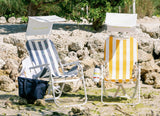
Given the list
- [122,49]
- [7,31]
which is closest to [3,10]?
[7,31]

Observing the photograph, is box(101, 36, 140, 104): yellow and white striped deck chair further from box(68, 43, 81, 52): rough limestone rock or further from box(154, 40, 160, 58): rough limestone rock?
box(154, 40, 160, 58): rough limestone rock

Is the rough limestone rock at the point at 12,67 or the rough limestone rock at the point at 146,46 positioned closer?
the rough limestone rock at the point at 12,67

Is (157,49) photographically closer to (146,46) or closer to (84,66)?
(146,46)

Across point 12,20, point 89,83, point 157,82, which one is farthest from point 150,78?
point 12,20

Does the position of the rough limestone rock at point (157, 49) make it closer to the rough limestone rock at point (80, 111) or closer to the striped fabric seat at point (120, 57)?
the striped fabric seat at point (120, 57)

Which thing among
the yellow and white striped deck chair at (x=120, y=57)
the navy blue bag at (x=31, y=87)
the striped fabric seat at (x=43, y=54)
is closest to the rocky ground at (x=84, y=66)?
the navy blue bag at (x=31, y=87)

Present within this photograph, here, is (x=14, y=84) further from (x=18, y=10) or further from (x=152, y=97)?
(x=18, y=10)

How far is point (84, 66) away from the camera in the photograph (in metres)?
7.46

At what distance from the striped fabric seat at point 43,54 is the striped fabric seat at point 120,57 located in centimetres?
96

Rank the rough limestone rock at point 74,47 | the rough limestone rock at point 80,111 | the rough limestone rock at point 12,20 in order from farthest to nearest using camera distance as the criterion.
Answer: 1. the rough limestone rock at point 12,20
2. the rough limestone rock at point 74,47
3. the rough limestone rock at point 80,111

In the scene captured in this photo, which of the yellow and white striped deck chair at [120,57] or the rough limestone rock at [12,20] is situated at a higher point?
the yellow and white striped deck chair at [120,57]

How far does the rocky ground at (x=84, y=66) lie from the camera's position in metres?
4.89

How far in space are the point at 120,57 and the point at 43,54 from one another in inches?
56.4

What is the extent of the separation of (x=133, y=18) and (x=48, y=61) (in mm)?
1745
